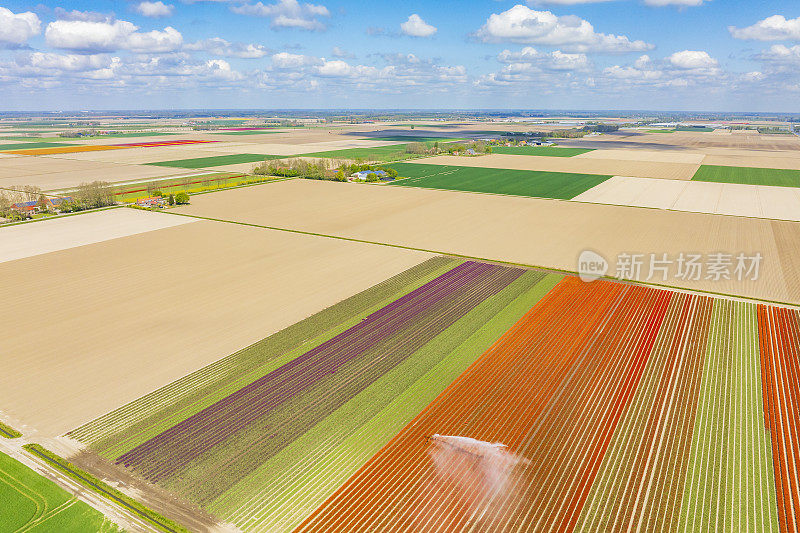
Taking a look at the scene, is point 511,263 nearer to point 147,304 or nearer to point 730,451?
point 730,451

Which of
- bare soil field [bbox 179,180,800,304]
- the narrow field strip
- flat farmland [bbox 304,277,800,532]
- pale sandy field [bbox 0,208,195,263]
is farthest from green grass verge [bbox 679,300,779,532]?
pale sandy field [bbox 0,208,195,263]

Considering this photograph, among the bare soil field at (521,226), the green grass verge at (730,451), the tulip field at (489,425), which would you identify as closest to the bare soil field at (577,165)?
the bare soil field at (521,226)

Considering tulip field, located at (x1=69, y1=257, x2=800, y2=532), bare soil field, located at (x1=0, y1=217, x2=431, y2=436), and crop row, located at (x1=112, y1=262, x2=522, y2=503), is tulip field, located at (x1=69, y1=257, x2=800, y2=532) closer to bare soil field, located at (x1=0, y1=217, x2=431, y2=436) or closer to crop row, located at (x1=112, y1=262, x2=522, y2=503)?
crop row, located at (x1=112, y1=262, x2=522, y2=503)

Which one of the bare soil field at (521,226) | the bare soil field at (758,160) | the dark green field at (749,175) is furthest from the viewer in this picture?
the bare soil field at (758,160)

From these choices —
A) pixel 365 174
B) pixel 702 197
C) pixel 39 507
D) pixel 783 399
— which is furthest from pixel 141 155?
pixel 783 399

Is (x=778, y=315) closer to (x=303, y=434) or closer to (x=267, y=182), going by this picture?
(x=303, y=434)

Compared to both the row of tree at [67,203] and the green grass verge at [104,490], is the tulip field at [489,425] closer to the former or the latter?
the green grass verge at [104,490]
